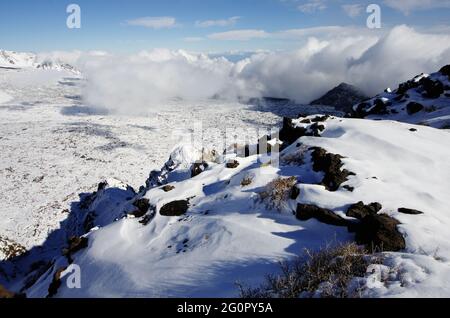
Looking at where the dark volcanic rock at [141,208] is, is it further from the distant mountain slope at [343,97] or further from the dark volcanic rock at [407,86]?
the distant mountain slope at [343,97]

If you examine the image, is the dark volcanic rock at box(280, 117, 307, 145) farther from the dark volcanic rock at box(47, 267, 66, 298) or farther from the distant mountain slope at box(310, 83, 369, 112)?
the distant mountain slope at box(310, 83, 369, 112)

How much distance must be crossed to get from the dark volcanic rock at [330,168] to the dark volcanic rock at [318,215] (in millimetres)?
1873

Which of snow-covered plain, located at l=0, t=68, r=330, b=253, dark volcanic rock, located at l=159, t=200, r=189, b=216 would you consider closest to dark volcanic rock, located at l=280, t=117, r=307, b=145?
dark volcanic rock, located at l=159, t=200, r=189, b=216

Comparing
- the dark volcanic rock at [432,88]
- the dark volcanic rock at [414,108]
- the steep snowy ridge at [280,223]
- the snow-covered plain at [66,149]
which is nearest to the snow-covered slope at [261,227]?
the steep snowy ridge at [280,223]

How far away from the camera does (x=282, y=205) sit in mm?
10438

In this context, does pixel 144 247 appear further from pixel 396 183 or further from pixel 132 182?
pixel 132 182

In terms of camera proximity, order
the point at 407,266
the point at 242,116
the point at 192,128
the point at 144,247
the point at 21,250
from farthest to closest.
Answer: the point at 242,116 → the point at 192,128 → the point at 21,250 → the point at 144,247 → the point at 407,266

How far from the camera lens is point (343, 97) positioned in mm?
184750

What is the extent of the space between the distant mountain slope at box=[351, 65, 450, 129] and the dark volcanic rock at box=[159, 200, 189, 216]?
24.2m

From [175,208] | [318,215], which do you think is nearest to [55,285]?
[175,208]

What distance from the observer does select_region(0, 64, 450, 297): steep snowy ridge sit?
6.93 metres

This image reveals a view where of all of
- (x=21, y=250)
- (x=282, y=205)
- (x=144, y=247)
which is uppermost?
(x=282, y=205)
